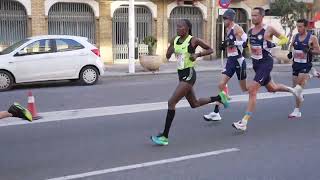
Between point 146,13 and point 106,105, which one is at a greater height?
point 146,13

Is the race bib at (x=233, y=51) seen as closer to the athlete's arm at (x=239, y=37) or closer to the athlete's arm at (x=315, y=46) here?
the athlete's arm at (x=239, y=37)

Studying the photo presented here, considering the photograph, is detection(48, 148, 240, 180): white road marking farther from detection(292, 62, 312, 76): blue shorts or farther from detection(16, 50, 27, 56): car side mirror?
detection(16, 50, 27, 56): car side mirror

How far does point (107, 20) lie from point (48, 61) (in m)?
8.84

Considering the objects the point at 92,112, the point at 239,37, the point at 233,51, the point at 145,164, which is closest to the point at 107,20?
the point at 92,112

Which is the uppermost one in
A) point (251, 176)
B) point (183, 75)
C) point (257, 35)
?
point (257, 35)

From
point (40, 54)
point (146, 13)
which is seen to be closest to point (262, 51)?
point (40, 54)

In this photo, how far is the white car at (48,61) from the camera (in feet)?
45.9

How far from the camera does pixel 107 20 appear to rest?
22.8 m

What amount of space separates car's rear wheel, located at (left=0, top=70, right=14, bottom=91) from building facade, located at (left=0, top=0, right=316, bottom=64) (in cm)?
727

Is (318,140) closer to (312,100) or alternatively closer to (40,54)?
(312,100)

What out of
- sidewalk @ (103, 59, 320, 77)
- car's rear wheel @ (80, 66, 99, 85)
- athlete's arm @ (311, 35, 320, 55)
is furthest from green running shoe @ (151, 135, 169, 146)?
sidewalk @ (103, 59, 320, 77)

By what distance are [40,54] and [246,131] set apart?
27.1 ft

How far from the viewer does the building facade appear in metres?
21.0

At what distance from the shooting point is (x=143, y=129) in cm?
804
